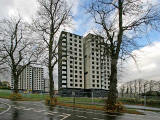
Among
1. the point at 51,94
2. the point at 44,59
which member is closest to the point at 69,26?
the point at 44,59

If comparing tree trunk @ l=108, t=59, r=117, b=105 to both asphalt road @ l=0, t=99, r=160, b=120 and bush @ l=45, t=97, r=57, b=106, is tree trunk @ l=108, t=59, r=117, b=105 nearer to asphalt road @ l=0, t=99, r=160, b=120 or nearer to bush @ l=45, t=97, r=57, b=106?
asphalt road @ l=0, t=99, r=160, b=120

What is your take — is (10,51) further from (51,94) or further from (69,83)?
(69,83)

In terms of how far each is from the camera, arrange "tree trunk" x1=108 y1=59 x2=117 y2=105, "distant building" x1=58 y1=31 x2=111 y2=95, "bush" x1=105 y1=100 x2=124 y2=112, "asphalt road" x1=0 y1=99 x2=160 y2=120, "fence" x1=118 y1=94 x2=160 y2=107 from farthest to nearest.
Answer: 1. "distant building" x1=58 y1=31 x2=111 y2=95
2. "fence" x1=118 y1=94 x2=160 y2=107
3. "tree trunk" x1=108 y1=59 x2=117 y2=105
4. "bush" x1=105 y1=100 x2=124 y2=112
5. "asphalt road" x1=0 y1=99 x2=160 y2=120

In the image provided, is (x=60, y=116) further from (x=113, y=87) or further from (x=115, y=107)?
(x=113, y=87)

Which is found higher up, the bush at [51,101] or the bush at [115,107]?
the bush at [115,107]

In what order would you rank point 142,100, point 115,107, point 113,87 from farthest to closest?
point 142,100, point 113,87, point 115,107

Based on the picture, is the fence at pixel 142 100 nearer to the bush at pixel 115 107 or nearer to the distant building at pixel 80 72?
the bush at pixel 115 107

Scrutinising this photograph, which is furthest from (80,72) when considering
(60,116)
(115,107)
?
(60,116)

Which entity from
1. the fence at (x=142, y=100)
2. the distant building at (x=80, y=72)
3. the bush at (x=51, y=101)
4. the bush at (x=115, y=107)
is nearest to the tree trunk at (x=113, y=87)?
the bush at (x=115, y=107)

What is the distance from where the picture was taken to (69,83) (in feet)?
304

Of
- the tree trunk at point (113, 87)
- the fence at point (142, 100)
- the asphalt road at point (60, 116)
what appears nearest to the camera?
the asphalt road at point (60, 116)

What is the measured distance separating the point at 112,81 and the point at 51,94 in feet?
31.7

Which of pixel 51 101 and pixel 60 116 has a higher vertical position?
pixel 60 116

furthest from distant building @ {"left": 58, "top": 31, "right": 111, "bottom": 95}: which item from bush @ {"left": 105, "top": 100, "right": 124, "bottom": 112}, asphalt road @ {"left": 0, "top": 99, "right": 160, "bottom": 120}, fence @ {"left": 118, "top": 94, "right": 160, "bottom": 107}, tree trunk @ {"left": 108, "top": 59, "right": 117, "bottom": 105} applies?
asphalt road @ {"left": 0, "top": 99, "right": 160, "bottom": 120}
